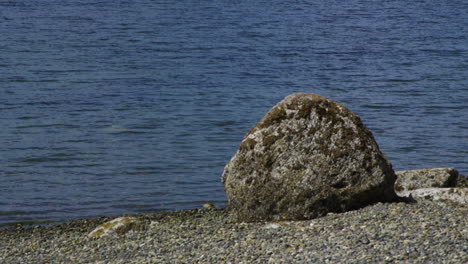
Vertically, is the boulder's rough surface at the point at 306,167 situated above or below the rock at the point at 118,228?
above

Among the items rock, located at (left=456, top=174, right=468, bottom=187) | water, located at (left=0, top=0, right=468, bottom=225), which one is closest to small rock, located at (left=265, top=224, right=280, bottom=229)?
water, located at (left=0, top=0, right=468, bottom=225)

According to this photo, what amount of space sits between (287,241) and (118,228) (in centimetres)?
349

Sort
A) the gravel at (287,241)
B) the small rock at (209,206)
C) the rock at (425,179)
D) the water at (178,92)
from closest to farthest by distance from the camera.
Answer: the gravel at (287,241) → the rock at (425,179) → the small rock at (209,206) → the water at (178,92)

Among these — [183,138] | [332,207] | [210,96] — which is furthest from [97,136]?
[332,207]

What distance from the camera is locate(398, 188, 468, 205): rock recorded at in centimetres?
1181

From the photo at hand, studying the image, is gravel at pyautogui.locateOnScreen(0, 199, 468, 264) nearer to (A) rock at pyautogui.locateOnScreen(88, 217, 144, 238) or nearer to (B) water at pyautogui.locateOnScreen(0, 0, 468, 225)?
(A) rock at pyautogui.locateOnScreen(88, 217, 144, 238)

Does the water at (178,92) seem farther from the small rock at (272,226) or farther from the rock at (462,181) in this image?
the small rock at (272,226)

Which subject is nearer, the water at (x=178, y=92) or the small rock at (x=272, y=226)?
the small rock at (x=272, y=226)

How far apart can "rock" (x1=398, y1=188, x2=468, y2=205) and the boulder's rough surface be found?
0.74 metres

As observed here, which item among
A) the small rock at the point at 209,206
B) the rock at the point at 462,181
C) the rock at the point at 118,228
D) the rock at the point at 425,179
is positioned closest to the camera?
the rock at the point at 118,228

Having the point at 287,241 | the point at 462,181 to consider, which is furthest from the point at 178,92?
the point at 287,241

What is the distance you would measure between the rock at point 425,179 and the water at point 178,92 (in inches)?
151

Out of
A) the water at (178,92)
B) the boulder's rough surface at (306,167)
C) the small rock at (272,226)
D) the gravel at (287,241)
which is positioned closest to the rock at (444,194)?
the gravel at (287,241)

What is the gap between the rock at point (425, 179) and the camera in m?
13.7
